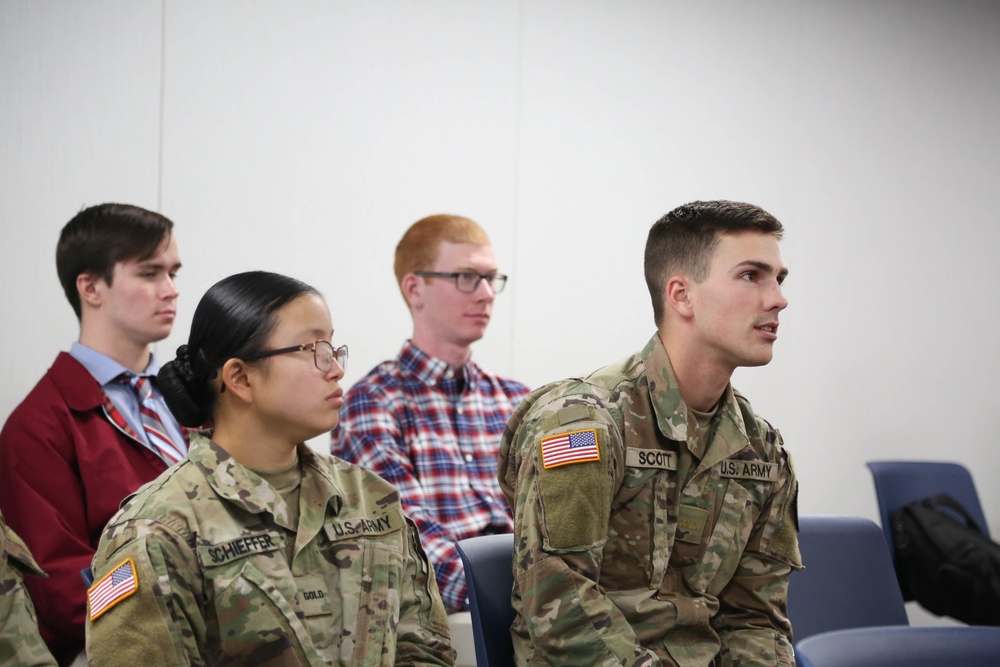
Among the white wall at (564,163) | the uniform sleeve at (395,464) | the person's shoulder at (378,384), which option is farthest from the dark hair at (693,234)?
the white wall at (564,163)

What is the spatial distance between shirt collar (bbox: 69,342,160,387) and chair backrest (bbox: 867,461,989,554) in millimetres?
2277

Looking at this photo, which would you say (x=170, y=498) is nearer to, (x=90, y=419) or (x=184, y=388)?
(x=184, y=388)

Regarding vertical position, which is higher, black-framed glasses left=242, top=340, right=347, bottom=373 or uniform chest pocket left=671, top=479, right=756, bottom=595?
black-framed glasses left=242, top=340, right=347, bottom=373

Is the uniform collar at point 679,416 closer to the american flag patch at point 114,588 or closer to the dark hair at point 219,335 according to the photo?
the dark hair at point 219,335

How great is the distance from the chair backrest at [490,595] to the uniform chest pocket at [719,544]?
33 cm

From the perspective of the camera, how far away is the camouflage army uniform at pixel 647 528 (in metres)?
1.75

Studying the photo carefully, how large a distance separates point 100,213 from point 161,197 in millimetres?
714

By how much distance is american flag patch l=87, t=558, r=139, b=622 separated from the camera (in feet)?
4.73

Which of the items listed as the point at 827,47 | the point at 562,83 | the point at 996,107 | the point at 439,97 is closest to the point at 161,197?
the point at 439,97

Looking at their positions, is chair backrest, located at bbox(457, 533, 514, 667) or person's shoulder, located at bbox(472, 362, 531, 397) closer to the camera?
chair backrest, located at bbox(457, 533, 514, 667)

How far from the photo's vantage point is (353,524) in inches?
67.4

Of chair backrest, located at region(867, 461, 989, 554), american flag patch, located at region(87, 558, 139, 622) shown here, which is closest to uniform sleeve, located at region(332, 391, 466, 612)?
american flag patch, located at region(87, 558, 139, 622)

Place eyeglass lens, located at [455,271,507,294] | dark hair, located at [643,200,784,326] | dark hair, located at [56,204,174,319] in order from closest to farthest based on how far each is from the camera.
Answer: dark hair, located at [643,200,784,326], dark hair, located at [56,204,174,319], eyeglass lens, located at [455,271,507,294]

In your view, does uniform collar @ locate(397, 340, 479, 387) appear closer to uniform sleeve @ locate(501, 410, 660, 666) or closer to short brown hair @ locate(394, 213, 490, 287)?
short brown hair @ locate(394, 213, 490, 287)
